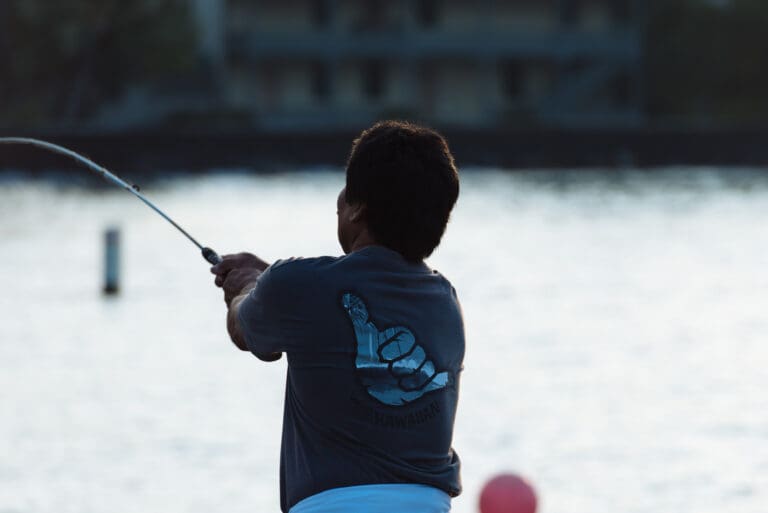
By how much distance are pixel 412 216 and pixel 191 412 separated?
9480 millimetres

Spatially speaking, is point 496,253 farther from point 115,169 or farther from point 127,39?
point 127,39

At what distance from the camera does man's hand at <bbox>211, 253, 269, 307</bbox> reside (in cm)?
404

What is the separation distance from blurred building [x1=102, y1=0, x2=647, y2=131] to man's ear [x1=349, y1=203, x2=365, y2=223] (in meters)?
59.2

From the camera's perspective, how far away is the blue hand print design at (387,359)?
3.59 m

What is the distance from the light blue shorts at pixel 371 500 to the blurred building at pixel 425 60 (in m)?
59.3

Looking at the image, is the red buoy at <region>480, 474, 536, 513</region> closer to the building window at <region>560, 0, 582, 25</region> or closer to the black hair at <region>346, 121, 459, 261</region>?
the black hair at <region>346, 121, 459, 261</region>

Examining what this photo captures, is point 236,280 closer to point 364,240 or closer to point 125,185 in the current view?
point 364,240

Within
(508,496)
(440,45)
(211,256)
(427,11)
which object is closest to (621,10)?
(427,11)

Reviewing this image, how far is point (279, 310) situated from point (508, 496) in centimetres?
138

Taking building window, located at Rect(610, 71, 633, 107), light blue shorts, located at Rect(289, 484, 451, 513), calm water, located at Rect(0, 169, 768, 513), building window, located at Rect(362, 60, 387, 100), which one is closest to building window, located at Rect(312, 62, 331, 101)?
building window, located at Rect(362, 60, 387, 100)

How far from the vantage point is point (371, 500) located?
3.60m

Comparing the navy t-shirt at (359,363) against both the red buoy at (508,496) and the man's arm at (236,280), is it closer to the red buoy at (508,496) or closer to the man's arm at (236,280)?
the man's arm at (236,280)

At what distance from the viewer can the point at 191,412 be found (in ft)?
42.3

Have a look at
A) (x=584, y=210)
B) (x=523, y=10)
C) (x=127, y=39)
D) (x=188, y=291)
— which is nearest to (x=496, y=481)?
(x=188, y=291)
